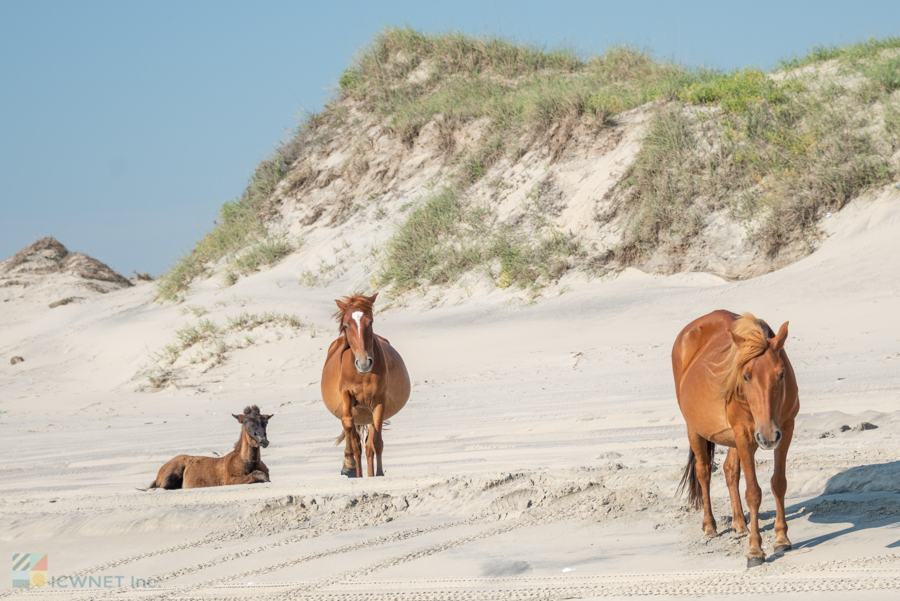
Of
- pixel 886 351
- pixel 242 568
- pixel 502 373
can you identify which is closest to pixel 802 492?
pixel 242 568

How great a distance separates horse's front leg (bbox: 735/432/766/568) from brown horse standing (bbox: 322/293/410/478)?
11.5 ft

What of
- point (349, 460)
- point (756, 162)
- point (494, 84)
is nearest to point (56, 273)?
point (494, 84)

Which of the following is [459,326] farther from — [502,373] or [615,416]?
[615,416]

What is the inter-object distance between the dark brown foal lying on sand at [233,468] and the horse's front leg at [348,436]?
0.78m

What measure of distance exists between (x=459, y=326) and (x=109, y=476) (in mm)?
7399

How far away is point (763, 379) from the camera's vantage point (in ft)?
13.0

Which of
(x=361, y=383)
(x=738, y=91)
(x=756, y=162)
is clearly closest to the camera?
(x=361, y=383)

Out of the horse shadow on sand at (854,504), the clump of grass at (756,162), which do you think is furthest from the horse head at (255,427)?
the clump of grass at (756,162)

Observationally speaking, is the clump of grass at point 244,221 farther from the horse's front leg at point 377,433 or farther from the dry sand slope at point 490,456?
the horse's front leg at point 377,433

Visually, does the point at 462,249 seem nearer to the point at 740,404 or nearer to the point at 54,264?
the point at 740,404

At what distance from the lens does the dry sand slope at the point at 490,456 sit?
14.7 feet

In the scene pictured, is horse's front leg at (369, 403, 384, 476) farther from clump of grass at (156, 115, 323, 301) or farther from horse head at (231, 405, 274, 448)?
clump of grass at (156, 115, 323, 301)

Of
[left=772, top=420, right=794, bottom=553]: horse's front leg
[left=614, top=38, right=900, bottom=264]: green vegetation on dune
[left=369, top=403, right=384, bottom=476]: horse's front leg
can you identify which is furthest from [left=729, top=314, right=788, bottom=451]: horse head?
[left=614, top=38, right=900, bottom=264]: green vegetation on dune

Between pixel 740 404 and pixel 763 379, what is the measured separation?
0.37 meters
